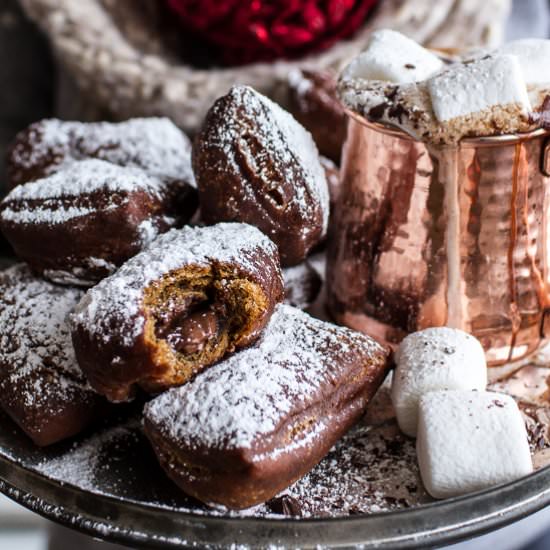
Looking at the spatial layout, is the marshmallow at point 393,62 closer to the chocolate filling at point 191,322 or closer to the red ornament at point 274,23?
the chocolate filling at point 191,322

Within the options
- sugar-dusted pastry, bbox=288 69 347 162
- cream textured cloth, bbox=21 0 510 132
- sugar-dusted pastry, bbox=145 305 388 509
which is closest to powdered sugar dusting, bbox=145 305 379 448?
sugar-dusted pastry, bbox=145 305 388 509

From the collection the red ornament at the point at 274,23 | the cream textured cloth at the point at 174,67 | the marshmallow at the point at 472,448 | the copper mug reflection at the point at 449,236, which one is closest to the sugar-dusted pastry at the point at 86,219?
the copper mug reflection at the point at 449,236

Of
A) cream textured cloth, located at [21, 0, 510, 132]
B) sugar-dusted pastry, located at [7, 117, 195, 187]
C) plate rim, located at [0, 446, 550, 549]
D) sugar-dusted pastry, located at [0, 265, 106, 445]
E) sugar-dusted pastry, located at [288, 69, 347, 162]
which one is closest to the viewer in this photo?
plate rim, located at [0, 446, 550, 549]

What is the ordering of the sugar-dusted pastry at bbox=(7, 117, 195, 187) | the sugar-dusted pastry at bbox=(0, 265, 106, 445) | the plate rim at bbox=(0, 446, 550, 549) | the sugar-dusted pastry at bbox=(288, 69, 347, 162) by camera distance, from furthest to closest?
1. the sugar-dusted pastry at bbox=(288, 69, 347, 162)
2. the sugar-dusted pastry at bbox=(7, 117, 195, 187)
3. the sugar-dusted pastry at bbox=(0, 265, 106, 445)
4. the plate rim at bbox=(0, 446, 550, 549)

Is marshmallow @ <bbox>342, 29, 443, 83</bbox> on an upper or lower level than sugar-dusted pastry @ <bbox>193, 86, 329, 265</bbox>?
upper

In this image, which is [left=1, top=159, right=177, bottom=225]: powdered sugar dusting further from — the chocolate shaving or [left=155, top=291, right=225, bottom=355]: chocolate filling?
the chocolate shaving

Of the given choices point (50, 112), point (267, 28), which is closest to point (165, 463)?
point (267, 28)

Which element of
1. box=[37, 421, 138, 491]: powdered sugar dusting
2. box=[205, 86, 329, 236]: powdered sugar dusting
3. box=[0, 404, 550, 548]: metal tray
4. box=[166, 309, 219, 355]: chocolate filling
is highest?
box=[205, 86, 329, 236]: powdered sugar dusting
